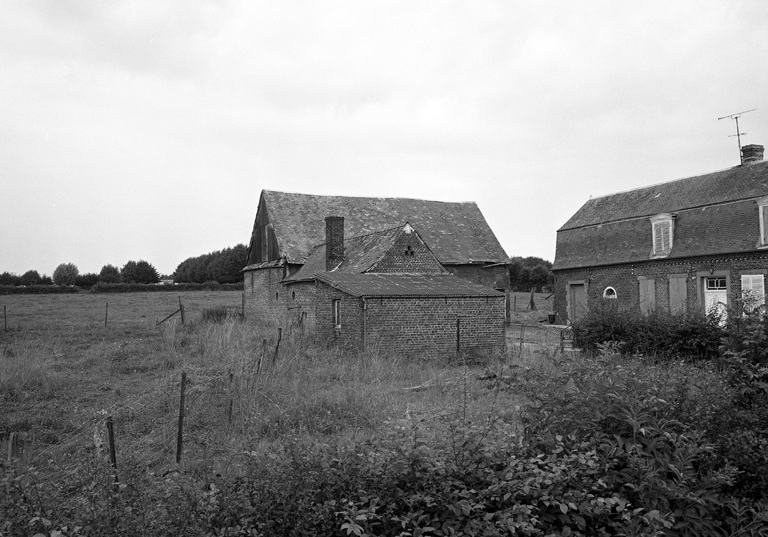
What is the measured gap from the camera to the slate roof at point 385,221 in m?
31.3

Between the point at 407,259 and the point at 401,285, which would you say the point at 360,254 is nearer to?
the point at 407,259

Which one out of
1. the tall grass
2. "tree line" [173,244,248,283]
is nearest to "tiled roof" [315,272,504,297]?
the tall grass

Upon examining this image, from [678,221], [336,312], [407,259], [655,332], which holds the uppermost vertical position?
[678,221]

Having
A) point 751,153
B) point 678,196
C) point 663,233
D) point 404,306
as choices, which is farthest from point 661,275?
point 404,306

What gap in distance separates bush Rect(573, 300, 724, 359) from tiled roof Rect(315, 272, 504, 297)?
9.80 feet

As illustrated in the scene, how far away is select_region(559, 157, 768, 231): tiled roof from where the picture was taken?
939 inches

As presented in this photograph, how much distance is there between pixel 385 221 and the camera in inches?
1337

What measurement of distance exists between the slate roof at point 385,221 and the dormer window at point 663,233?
30.1 ft

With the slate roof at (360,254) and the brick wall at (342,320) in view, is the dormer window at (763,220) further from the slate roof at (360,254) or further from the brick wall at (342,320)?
the brick wall at (342,320)

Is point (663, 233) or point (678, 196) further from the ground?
point (678, 196)

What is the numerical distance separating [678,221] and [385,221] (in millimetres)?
15200

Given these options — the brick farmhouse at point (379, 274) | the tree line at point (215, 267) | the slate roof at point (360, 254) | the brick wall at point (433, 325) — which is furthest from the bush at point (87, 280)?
the brick wall at point (433, 325)

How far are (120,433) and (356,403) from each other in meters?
3.64

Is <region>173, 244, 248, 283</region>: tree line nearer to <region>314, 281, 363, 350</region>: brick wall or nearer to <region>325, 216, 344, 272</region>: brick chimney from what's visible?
<region>325, 216, 344, 272</region>: brick chimney
